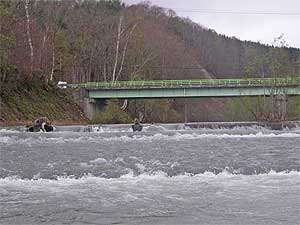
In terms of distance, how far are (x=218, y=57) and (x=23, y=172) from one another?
127m

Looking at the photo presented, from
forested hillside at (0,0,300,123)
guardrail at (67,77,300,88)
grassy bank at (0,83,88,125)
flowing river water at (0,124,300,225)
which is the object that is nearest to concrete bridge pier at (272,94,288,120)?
guardrail at (67,77,300,88)

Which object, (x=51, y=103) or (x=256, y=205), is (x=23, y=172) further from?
(x=51, y=103)

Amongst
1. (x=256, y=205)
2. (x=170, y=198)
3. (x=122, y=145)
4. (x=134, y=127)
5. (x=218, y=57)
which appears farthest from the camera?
(x=218, y=57)

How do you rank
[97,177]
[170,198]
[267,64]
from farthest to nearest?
[267,64] → [97,177] → [170,198]

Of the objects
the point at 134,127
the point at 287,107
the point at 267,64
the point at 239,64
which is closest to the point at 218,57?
the point at 239,64

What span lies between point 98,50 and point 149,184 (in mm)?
63002

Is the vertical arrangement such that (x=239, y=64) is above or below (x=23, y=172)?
above

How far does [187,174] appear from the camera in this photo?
13789 millimetres

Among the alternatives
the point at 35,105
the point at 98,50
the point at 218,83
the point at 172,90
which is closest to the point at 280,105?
the point at 218,83

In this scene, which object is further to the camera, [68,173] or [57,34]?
[57,34]

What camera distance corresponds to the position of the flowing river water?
881 centimetres

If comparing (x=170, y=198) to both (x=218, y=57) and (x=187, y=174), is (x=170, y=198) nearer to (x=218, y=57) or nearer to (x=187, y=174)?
(x=187, y=174)

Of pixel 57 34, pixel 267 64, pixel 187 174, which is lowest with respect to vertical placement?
pixel 187 174

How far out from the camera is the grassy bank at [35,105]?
43.8m
